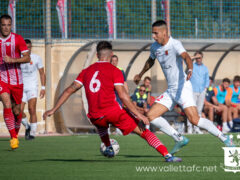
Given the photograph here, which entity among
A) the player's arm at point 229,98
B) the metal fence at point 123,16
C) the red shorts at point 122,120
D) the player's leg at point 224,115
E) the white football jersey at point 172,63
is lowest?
the player's leg at point 224,115

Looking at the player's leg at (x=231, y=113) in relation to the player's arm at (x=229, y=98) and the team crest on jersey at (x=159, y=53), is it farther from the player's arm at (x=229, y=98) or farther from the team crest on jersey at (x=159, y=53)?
the team crest on jersey at (x=159, y=53)

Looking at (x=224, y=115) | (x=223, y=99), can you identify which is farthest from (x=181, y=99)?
(x=223, y=99)

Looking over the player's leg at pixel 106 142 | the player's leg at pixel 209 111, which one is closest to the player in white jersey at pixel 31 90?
the player's leg at pixel 106 142

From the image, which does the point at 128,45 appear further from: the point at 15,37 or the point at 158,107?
the point at 158,107

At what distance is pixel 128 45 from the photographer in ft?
57.7

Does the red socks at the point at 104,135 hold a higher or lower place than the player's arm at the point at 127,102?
lower

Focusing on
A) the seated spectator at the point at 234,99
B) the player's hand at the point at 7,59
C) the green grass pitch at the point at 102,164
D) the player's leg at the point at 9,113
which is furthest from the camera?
the seated spectator at the point at 234,99

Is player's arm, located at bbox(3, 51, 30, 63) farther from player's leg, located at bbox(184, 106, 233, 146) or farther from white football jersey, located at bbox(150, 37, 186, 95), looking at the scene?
player's leg, located at bbox(184, 106, 233, 146)

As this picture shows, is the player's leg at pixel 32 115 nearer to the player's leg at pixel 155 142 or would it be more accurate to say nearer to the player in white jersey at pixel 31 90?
the player in white jersey at pixel 31 90

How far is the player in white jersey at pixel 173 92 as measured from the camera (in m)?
8.80

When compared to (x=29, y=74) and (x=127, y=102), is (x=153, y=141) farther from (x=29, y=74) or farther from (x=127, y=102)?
(x=29, y=74)

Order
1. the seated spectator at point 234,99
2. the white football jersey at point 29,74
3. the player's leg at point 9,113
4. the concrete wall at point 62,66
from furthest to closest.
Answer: the concrete wall at point 62,66
the seated spectator at point 234,99
the white football jersey at point 29,74
the player's leg at point 9,113

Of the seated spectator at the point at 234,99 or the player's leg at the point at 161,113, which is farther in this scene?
the seated spectator at the point at 234,99

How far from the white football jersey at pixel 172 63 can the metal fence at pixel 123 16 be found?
898 cm
